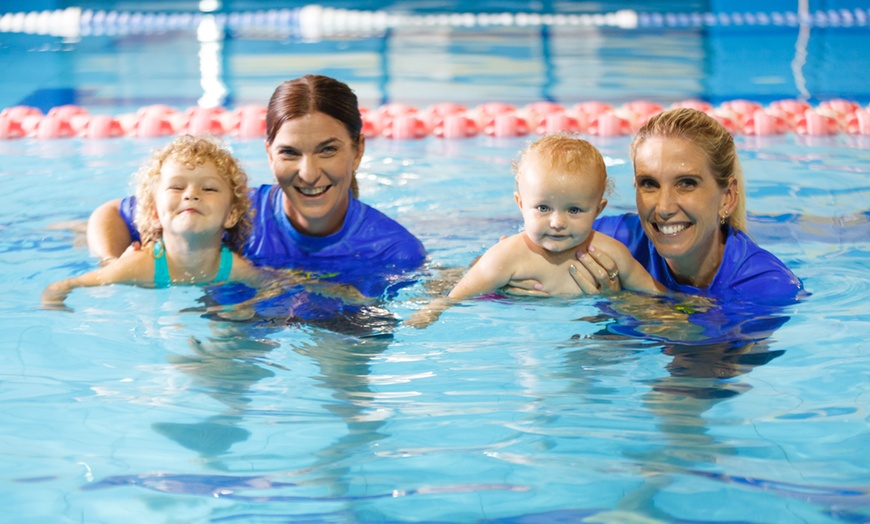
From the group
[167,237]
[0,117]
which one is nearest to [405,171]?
[167,237]

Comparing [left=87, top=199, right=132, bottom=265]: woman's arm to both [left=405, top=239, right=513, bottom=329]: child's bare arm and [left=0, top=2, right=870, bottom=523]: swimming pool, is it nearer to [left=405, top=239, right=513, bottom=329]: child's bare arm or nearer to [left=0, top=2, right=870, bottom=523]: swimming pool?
[left=0, top=2, right=870, bottom=523]: swimming pool

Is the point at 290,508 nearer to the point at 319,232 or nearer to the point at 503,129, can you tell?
the point at 319,232

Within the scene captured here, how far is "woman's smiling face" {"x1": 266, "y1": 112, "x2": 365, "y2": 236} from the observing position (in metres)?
4.10

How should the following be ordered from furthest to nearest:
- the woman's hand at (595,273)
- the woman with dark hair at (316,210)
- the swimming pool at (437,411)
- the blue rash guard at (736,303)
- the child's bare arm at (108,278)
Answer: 1. the woman with dark hair at (316,210)
2. the child's bare arm at (108,278)
3. the woman's hand at (595,273)
4. the blue rash guard at (736,303)
5. the swimming pool at (437,411)

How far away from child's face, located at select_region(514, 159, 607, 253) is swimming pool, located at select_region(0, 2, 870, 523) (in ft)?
1.00

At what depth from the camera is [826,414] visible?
10.2ft

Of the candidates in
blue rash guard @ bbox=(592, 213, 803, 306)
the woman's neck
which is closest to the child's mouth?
the woman's neck

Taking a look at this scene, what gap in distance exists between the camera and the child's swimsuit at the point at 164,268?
4.17 metres

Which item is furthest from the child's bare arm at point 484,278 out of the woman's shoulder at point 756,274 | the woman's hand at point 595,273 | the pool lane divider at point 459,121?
the pool lane divider at point 459,121

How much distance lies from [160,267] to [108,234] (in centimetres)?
54

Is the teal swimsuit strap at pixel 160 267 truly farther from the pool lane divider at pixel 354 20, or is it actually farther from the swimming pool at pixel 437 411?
the pool lane divider at pixel 354 20

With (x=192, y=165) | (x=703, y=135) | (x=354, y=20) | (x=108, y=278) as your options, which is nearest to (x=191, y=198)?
(x=192, y=165)

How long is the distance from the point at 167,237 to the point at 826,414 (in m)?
2.58

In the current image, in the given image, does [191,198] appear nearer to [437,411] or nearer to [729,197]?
[437,411]
